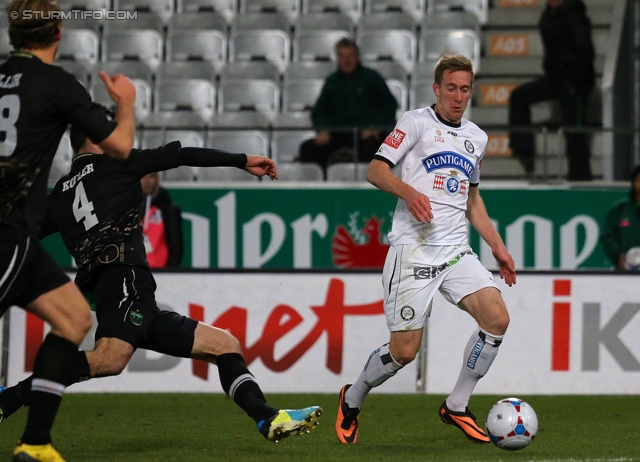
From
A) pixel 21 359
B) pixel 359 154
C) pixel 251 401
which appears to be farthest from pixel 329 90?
pixel 251 401

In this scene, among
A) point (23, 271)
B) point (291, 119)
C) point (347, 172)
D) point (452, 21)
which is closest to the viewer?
point (23, 271)

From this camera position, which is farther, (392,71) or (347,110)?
(392,71)

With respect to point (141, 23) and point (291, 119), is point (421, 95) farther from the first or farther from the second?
point (141, 23)

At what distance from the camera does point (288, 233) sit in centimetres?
1205

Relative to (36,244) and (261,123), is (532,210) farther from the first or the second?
(36,244)

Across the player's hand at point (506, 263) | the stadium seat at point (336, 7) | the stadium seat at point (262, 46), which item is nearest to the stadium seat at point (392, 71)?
the stadium seat at point (336, 7)

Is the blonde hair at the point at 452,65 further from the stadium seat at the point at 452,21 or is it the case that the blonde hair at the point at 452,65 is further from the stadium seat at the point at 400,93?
the stadium seat at the point at 452,21

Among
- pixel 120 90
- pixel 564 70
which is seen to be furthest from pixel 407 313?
pixel 564 70

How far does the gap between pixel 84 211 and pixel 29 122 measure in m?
1.24

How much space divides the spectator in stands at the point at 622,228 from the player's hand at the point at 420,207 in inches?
208

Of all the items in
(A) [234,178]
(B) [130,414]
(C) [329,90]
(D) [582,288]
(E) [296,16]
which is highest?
(E) [296,16]

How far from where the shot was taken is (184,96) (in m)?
13.8

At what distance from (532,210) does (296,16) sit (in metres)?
4.49

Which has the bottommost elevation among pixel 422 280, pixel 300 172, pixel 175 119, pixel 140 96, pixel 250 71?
pixel 422 280
